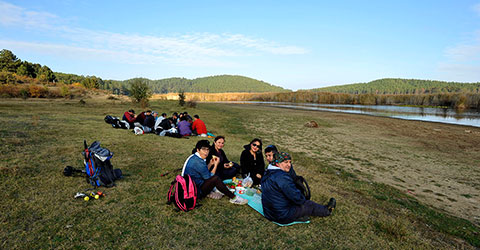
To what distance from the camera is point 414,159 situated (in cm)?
1276

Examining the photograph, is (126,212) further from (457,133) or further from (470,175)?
(457,133)

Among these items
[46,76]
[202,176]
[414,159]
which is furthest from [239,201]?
[46,76]

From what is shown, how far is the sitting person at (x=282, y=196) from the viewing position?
15.7ft

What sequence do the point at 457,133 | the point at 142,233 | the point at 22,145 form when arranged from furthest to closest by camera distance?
the point at 457,133 → the point at 22,145 → the point at 142,233

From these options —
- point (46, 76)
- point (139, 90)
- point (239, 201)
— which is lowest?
point (239, 201)

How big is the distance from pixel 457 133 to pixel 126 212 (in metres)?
27.6

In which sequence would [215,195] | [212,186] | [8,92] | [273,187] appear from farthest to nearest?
[8,92] < [215,195] < [212,186] < [273,187]

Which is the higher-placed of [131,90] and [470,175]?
[131,90]

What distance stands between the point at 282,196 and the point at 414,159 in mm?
11672

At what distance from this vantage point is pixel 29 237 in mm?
4070

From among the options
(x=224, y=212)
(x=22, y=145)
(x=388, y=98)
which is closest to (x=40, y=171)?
(x=22, y=145)

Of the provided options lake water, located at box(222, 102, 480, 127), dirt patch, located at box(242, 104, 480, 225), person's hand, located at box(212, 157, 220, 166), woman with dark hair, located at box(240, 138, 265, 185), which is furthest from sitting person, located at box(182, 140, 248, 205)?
lake water, located at box(222, 102, 480, 127)

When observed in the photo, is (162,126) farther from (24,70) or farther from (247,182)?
(24,70)

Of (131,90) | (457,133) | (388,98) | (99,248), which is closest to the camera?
(99,248)
